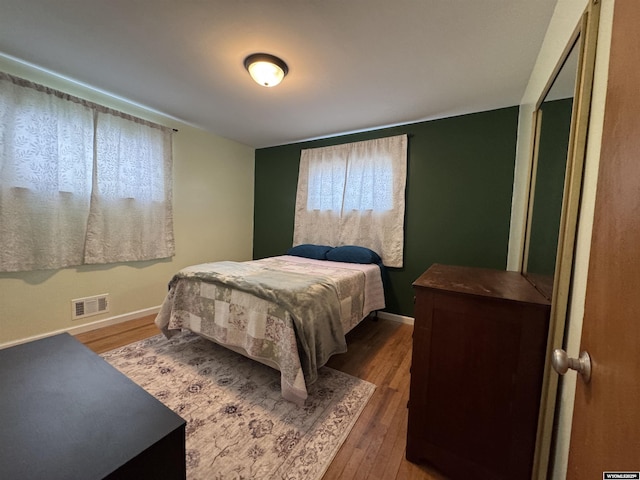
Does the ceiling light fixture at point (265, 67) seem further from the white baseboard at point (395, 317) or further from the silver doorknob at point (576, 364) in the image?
the white baseboard at point (395, 317)

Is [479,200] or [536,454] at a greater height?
[479,200]

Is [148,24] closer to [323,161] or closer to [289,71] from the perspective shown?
[289,71]

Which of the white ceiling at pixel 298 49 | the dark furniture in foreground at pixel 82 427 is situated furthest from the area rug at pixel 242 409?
the white ceiling at pixel 298 49

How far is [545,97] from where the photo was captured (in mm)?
1450

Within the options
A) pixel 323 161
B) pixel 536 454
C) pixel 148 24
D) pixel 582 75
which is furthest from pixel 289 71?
pixel 536 454

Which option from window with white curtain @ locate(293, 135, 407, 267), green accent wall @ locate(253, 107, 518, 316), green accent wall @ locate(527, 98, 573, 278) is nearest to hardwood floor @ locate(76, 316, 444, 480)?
green accent wall @ locate(253, 107, 518, 316)

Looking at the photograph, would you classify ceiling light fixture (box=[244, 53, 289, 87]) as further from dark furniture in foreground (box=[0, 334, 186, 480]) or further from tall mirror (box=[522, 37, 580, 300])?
dark furniture in foreground (box=[0, 334, 186, 480])

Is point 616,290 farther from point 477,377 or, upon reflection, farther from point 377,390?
point 377,390

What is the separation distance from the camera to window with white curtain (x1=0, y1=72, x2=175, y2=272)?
2014 mm

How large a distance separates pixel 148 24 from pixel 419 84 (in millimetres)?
2020

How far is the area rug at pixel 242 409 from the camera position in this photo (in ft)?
3.92

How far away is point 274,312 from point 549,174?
1.75m

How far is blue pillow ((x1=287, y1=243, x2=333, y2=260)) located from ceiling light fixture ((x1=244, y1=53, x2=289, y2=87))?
193cm

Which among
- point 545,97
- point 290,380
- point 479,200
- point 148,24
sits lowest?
point 290,380
